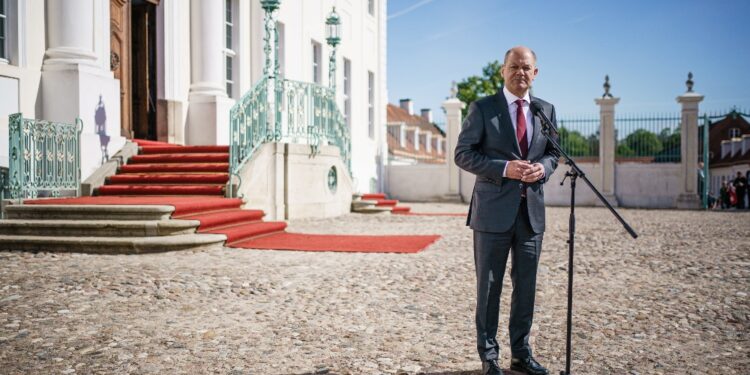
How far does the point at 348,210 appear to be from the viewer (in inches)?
578

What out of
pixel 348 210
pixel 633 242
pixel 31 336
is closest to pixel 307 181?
pixel 348 210

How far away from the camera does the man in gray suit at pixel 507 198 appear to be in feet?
10.0

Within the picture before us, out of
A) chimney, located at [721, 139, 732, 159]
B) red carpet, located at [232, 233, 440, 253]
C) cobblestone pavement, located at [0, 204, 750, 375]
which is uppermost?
chimney, located at [721, 139, 732, 159]

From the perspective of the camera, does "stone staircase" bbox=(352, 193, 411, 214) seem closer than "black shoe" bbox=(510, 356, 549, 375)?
No

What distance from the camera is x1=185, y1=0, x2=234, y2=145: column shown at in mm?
13602

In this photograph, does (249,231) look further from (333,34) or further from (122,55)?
(333,34)

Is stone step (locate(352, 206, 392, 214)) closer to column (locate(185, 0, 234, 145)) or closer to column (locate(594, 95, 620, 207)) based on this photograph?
column (locate(185, 0, 234, 145))

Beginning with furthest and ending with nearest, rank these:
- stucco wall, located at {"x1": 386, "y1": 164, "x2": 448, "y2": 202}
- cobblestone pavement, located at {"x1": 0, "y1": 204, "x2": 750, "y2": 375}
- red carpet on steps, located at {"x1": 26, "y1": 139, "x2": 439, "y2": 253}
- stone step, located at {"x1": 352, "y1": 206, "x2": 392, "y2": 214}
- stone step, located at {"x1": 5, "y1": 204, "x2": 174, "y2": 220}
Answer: stucco wall, located at {"x1": 386, "y1": 164, "x2": 448, "y2": 202} < stone step, located at {"x1": 352, "y1": 206, "x2": 392, "y2": 214} < red carpet on steps, located at {"x1": 26, "y1": 139, "x2": 439, "y2": 253} < stone step, located at {"x1": 5, "y1": 204, "x2": 174, "y2": 220} < cobblestone pavement, located at {"x1": 0, "y1": 204, "x2": 750, "y2": 375}

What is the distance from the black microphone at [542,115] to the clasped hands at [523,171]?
0.68ft

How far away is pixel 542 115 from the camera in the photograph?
9.91 feet

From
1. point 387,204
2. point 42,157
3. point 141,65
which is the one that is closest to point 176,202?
point 42,157

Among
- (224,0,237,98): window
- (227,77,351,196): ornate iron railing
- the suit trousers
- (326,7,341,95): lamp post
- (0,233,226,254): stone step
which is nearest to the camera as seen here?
the suit trousers

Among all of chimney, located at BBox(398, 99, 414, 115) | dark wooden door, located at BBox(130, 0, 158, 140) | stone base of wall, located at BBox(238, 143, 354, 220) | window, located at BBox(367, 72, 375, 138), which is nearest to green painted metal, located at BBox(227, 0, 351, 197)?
stone base of wall, located at BBox(238, 143, 354, 220)

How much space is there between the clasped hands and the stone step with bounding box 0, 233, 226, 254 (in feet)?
17.8
